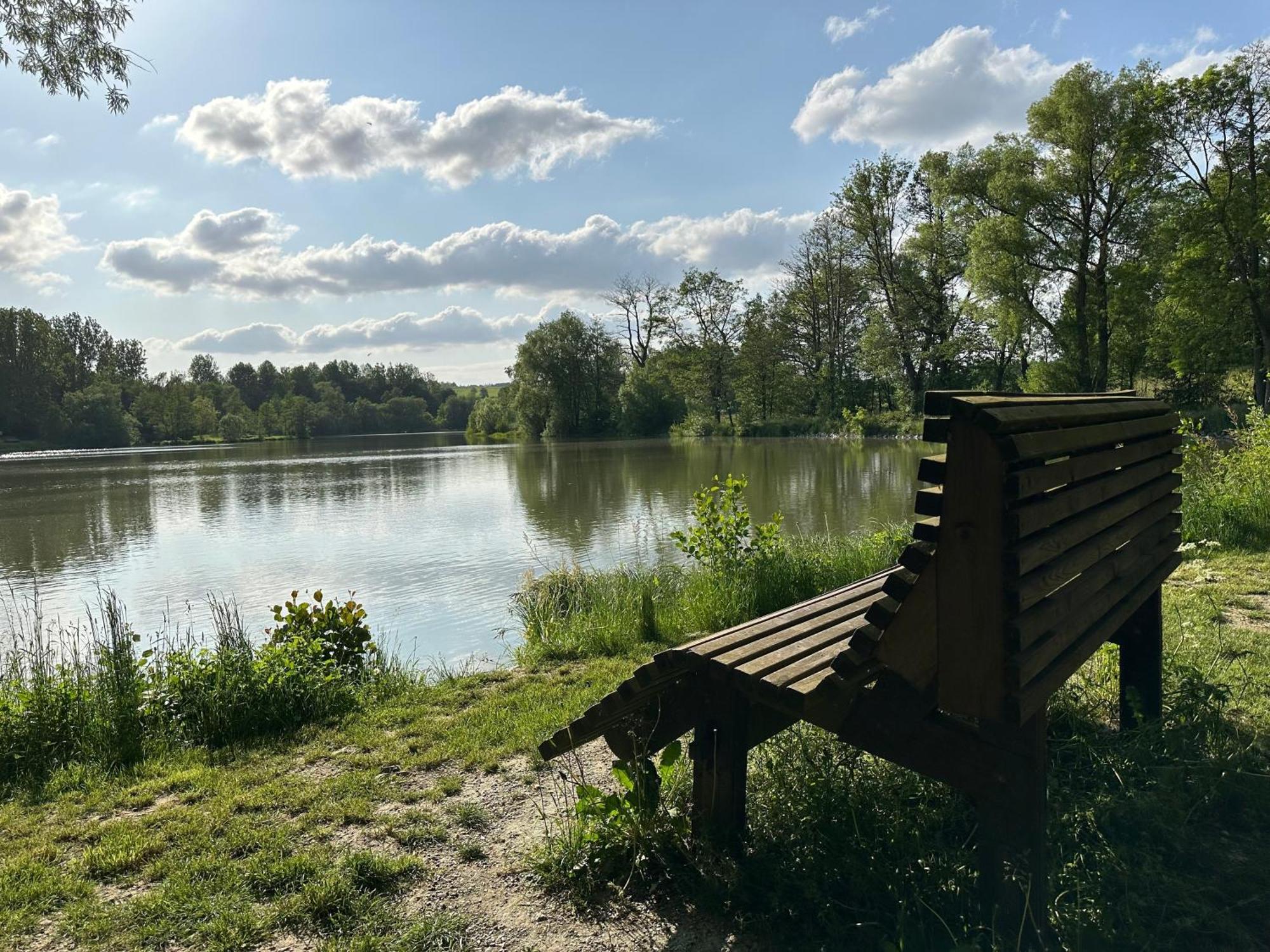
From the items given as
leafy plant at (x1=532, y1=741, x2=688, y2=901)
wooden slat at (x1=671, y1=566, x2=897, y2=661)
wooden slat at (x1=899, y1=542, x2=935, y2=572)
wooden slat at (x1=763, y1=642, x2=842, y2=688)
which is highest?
wooden slat at (x1=899, y1=542, x2=935, y2=572)

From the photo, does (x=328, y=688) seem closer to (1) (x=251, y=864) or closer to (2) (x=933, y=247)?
(1) (x=251, y=864)

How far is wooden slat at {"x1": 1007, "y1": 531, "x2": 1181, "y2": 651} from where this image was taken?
1786mm

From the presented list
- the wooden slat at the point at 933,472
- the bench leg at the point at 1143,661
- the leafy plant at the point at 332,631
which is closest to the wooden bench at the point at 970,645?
the wooden slat at the point at 933,472

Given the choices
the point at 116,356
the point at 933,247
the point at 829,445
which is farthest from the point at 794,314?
the point at 116,356

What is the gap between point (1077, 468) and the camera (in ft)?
6.81

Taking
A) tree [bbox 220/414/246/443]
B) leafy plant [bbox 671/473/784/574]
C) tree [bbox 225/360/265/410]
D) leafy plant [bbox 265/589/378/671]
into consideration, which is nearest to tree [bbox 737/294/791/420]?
leafy plant [bbox 671/473/784/574]

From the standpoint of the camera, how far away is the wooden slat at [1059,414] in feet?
5.37

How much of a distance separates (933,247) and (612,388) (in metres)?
28.8

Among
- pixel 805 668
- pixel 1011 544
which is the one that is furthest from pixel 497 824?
pixel 1011 544

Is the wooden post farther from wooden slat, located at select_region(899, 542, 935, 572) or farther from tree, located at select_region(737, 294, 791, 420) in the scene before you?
tree, located at select_region(737, 294, 791, 420)

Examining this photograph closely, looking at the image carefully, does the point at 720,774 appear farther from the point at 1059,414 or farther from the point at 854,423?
the point at 854,423

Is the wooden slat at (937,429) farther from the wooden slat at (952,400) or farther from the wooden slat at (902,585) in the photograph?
the wooden slat at (902,585)

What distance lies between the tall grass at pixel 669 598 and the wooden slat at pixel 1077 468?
3649mm

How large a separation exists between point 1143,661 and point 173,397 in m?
97.5
